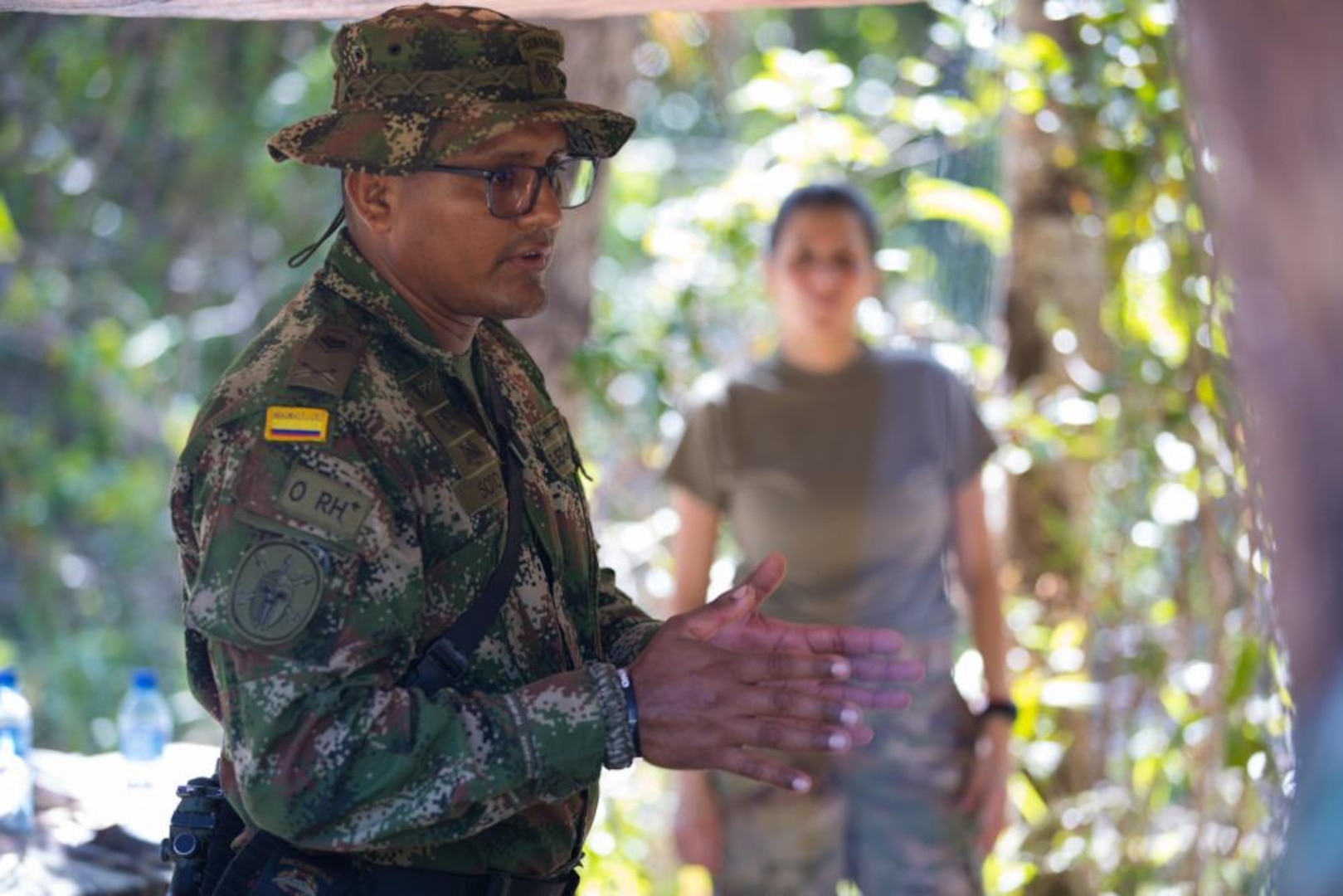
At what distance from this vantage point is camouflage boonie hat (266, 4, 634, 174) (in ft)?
6.93

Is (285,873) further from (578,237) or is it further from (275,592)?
(578,237)

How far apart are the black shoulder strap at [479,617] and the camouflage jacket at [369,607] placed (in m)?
0.02

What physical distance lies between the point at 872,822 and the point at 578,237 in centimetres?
146

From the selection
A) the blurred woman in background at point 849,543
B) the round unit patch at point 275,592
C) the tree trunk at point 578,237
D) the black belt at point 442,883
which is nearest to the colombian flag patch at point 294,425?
the round unit patch at point 275,592

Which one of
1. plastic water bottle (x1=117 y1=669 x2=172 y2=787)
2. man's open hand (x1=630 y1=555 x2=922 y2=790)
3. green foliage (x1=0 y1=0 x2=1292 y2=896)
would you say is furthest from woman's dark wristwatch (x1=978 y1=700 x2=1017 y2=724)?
man's open hand (x1=630 y1=555 x2=922 y2=790)

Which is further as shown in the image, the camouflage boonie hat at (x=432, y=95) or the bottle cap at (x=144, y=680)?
the bottle cap at (x=144, y=680)

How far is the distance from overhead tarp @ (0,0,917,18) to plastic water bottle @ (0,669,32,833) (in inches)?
53.0

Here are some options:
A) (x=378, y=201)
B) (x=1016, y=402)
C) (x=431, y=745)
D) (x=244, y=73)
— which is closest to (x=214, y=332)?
(x=244, y=73)

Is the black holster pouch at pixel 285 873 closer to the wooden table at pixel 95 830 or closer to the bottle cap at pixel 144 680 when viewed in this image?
the wooden table at pixel 95 830

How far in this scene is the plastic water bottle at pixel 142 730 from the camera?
347 cm

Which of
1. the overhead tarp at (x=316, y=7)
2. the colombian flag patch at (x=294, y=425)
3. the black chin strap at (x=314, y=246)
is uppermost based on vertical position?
the overhead tarp at (x=316, y=7)

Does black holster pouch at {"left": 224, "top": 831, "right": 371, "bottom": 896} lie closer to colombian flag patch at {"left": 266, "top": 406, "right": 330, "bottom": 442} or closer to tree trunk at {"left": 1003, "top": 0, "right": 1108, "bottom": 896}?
colombian flag patch at {"left": 266, "top": 406, "right": 330, "bottom": 442}

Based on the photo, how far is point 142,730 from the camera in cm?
351

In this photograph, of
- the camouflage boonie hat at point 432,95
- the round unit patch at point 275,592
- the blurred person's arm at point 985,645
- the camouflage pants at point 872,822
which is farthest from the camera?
the blurred person's arm at point 985,645
